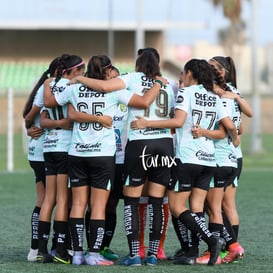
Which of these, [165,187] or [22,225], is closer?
[165,187]

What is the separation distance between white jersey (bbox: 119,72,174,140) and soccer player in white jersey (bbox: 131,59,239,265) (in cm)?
8

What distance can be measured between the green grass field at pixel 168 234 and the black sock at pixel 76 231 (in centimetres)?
26

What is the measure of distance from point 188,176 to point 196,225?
464 millimetres

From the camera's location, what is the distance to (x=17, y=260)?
29.8 feet

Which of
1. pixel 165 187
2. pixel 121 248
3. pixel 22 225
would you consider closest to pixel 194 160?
pixel 165 187

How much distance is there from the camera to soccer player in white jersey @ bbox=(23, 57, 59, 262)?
9078 millimetres

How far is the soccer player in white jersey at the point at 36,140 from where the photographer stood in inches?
357

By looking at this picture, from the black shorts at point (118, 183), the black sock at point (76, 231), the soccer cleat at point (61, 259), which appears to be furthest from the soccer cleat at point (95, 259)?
the black shorts at point (118, 183)

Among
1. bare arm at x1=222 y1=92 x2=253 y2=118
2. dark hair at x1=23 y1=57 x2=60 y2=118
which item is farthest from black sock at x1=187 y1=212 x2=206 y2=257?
dark hair at x1=23 y1=57 x2=60 y2=118

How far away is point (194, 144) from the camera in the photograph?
8.68 meters

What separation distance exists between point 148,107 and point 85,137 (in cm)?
65

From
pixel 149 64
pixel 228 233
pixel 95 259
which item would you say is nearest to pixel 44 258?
pixel 95 259

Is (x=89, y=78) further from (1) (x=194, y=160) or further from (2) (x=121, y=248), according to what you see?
(2) (x=121, y=248)

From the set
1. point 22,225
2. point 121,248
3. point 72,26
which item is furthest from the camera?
point 72,26
